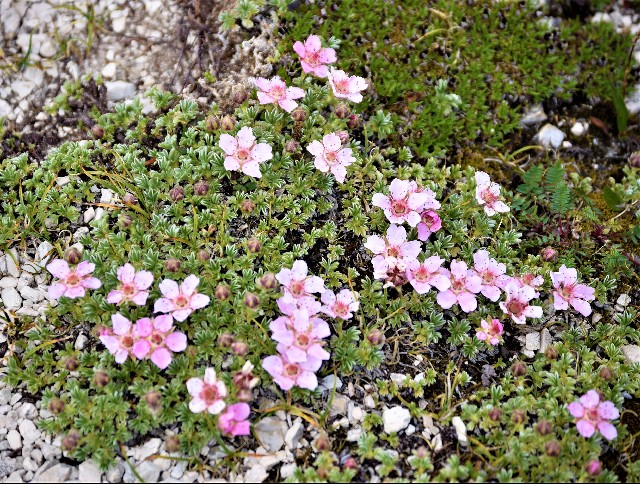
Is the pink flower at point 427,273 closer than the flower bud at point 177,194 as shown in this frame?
Yes

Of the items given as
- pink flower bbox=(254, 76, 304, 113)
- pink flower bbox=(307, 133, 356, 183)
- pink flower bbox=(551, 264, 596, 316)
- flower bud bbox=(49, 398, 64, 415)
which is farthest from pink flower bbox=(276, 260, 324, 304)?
pink flower bbox=(551, 264, 596, 316)

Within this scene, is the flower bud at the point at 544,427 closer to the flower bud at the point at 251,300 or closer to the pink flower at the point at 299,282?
the pink flower at the point at 299,282

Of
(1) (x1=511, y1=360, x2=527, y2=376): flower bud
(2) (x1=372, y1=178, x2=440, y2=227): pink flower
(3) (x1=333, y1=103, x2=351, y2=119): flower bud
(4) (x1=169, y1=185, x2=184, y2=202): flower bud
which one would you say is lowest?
(1) (x1=511, y1=360, x2=527, y2=376): flower bud

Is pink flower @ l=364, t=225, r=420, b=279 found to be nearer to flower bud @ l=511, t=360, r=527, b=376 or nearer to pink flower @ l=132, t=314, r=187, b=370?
flower bud @ l=511, t=360, r=527, b=376

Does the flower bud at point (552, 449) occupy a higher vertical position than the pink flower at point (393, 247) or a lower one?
lower

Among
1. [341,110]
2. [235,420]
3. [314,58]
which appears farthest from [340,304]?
[314,58]

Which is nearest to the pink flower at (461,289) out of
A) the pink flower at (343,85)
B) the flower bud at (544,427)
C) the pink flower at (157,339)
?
the flower bud at (544,427)
